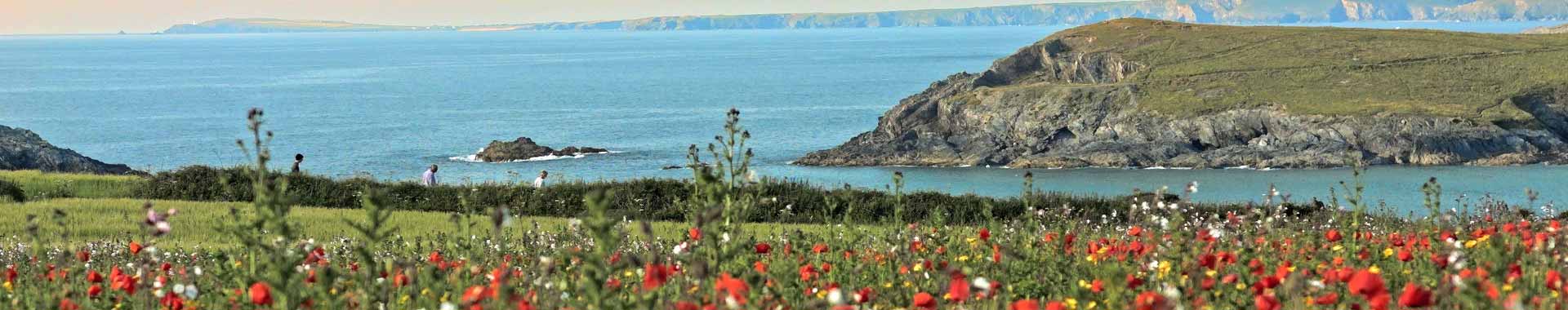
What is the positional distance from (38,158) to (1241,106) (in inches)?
2617

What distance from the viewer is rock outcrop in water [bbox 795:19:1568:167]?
77.9 m

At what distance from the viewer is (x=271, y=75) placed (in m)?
200

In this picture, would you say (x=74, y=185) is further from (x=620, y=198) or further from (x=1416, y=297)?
(x=1416, y=297)

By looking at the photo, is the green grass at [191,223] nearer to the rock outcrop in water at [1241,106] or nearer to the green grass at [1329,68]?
the rock outcrop in water at [1241,106]

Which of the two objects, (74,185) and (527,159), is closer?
(74,185)

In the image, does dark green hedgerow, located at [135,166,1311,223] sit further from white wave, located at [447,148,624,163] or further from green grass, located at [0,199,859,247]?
white wave, located at [447,148,624,163]

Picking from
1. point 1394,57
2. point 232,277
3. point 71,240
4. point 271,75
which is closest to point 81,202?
point 71,240

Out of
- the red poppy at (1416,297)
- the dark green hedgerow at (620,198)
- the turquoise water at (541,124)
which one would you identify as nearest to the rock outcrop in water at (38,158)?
the turquoise water at (541,124)

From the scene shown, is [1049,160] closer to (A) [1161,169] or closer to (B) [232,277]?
(A) [1161,169]

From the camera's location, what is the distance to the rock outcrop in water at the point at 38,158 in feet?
159

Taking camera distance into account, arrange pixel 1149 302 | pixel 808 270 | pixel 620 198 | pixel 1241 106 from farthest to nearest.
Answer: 1. pixel 1241 106
2. pixel 620 198
3. pixel 808 270
4. pixel 1149 302

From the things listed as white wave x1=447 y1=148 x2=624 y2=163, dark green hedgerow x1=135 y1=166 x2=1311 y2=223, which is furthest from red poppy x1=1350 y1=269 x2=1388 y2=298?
white wave x1=447 y1=148 x2=624 y2=163

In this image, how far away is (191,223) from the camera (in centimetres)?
2116

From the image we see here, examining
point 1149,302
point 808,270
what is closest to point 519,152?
point 808,270
